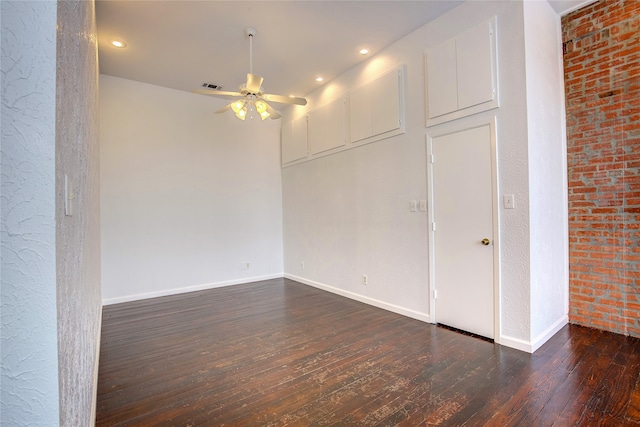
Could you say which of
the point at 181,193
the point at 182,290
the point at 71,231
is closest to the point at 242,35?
the point at 181,193

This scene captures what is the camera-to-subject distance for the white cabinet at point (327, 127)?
4633mm

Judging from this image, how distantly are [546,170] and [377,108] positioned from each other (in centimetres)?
207

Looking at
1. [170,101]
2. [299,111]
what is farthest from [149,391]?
[299,111]

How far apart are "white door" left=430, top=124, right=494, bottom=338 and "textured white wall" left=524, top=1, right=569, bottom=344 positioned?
37 cm

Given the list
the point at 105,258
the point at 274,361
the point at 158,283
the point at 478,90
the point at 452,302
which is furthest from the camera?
the point at 158,283

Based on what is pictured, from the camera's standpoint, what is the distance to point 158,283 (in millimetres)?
4812

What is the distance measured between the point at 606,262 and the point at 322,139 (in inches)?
155

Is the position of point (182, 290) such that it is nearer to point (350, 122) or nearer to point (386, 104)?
point (350, 122)

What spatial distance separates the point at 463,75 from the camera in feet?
10.2

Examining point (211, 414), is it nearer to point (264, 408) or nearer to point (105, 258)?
point (264, 408)

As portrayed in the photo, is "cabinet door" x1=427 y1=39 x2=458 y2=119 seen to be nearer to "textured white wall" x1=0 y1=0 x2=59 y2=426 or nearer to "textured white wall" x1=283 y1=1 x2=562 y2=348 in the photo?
"textured white wall" x1=283 y1=1 x2=562 y2=348

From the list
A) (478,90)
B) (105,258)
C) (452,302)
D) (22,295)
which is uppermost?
(478,90)

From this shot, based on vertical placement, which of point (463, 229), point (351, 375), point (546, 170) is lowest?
point (351, 375)

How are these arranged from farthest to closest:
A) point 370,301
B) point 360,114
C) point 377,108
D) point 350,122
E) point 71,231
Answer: point 350,122 → point 360,114 → point 370,301 → point 377,108 → point 71,231
